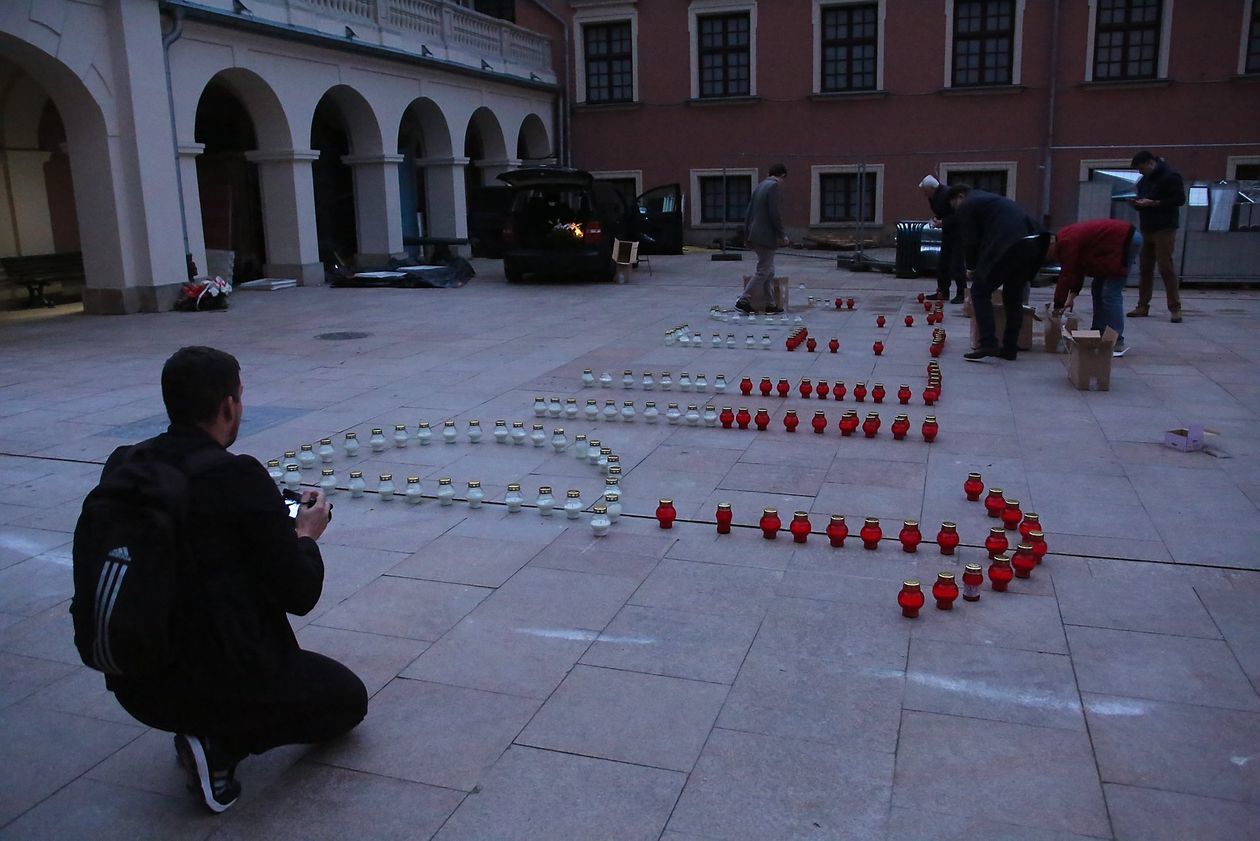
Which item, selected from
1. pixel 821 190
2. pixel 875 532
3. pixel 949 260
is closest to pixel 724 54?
pixel 821 190

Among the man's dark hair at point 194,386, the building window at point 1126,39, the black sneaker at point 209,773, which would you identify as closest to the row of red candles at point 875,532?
the black sneaker at point 209,773

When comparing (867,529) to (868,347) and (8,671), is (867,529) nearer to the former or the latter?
(8,671)

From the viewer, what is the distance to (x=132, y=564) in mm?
2691

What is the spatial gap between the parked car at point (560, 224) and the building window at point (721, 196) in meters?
9.14

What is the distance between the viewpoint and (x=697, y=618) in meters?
4.36

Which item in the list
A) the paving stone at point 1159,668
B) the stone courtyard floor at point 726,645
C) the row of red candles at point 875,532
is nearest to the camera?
the stone courtyard floor at point 726,645

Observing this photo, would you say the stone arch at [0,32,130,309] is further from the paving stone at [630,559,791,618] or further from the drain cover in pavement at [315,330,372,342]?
the paving stone at [630,559,791,618]

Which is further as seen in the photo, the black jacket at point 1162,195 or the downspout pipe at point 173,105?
the downspout pipe at point 173,105

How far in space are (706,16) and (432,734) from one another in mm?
27288

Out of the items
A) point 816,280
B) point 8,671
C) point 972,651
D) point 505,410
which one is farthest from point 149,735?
point 816,280

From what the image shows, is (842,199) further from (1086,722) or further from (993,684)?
(1086,722)

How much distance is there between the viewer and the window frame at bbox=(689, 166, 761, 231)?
28.0 metres

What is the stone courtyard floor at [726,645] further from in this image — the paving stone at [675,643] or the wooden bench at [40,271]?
the wooden bench at [40,271]

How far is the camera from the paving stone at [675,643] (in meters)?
3.91
